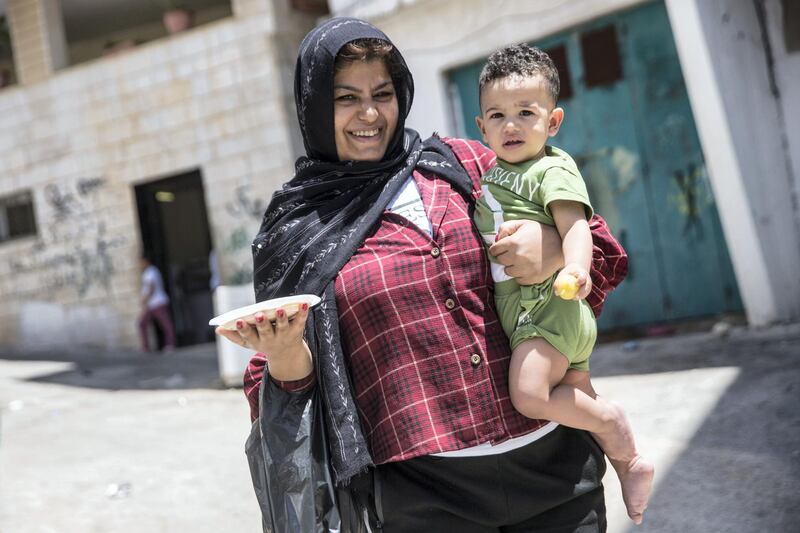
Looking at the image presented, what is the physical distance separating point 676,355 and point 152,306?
785 cm

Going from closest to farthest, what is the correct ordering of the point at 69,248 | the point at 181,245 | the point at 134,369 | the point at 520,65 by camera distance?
the point at 520,65
the point at 134,369
the point at 69,248
the point at 181,245

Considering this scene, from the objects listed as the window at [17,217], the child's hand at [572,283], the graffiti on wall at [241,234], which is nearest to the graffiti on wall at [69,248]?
the window at [17,217]

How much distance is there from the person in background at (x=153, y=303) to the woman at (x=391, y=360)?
10207mm

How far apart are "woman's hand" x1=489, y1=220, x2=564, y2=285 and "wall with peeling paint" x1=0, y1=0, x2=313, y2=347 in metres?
9.26

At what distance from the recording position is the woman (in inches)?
75.9

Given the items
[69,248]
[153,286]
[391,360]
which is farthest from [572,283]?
[69,248]

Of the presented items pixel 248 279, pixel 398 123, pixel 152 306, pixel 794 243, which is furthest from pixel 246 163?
pixel 398 123

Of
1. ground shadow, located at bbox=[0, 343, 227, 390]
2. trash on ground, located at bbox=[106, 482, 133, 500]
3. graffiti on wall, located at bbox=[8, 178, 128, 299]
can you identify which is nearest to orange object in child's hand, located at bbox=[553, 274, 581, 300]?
trash on ground, located at bbox=[106, 482, 133, 500]

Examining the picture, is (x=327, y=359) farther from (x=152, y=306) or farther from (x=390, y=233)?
(x=152, y=306)

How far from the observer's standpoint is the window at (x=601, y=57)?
7.33 metres

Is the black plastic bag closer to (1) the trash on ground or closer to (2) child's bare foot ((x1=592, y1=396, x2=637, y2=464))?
(2) child's bare foot ((x1=592, y1=396, x2=637, y2=464))

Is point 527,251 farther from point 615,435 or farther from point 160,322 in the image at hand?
point 160,322

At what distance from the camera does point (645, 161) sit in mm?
7340

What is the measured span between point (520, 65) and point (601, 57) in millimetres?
5699
